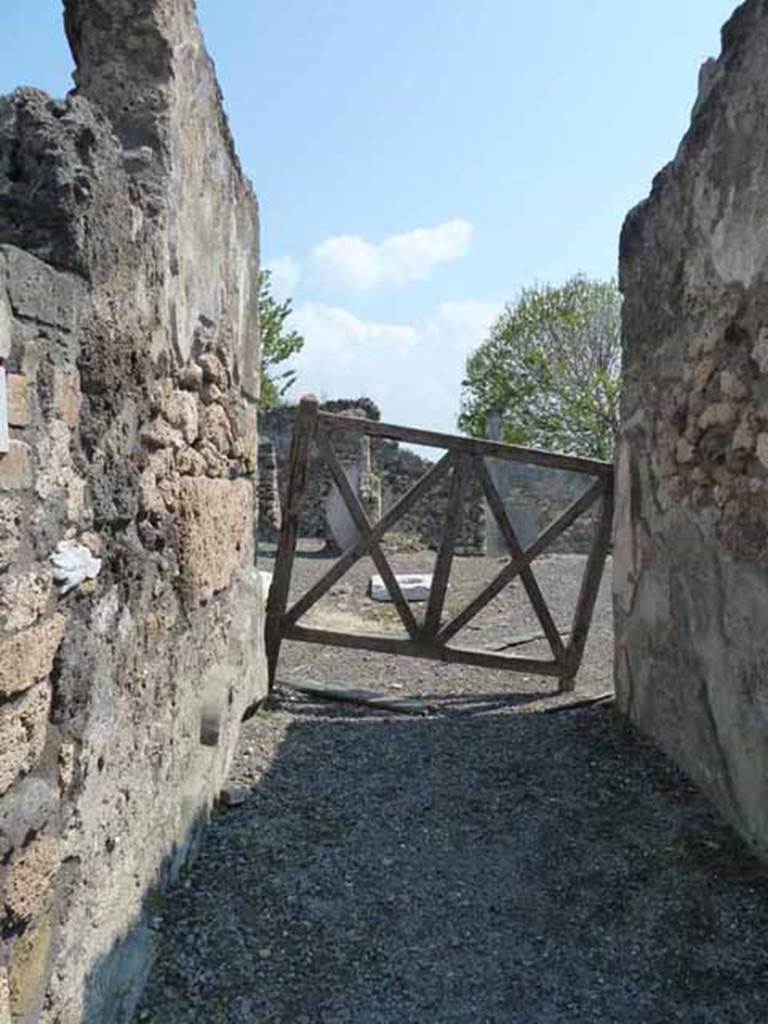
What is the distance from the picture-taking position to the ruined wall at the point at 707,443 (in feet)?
7.94

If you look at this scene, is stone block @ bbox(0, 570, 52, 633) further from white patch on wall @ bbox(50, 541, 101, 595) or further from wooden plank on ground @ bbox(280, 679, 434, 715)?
wooden plank on ground @ bbox(280, 679, 434, 715)

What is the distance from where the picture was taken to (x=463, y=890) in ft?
7.66

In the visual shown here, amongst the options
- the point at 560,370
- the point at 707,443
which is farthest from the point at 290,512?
the point at 560,370

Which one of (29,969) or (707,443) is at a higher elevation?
(707,443)

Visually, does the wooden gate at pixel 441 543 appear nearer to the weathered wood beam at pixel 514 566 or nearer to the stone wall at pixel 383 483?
the weathered wood beam at pixel 514 566

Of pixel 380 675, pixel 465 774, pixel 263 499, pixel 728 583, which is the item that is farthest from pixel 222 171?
pixel 263 499

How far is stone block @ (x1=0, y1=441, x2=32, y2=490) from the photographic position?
1.31 metres

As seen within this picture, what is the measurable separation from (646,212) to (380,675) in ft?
8.97

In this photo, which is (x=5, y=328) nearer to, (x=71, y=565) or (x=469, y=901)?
(x=71, y=565)

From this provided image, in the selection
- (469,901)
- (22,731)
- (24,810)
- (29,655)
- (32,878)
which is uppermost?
(29,655)

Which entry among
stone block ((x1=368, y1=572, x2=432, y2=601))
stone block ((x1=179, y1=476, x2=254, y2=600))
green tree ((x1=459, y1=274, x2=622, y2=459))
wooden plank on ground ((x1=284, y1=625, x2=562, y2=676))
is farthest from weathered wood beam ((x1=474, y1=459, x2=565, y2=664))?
green tree ((x1=459, y1=274, x2=622, y2=459))

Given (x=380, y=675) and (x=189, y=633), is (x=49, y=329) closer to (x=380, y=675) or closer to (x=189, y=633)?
(x=189, y=633)

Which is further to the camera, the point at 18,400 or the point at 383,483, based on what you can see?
the point at 383,483

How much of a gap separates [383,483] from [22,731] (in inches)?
498
